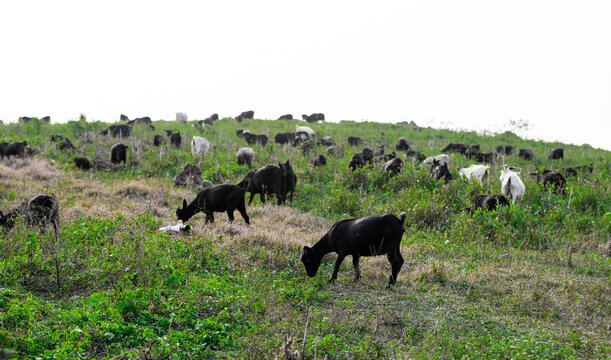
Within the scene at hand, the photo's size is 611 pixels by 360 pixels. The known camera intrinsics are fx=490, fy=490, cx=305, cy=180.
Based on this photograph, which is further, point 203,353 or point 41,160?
point 41,160

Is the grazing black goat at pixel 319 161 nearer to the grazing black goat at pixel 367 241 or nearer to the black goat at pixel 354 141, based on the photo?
the black goat at pixel 354 141

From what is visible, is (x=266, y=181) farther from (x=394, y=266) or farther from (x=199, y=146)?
(x=199, y=146)

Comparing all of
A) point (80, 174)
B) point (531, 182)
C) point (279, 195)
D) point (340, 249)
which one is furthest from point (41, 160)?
point (531, 182)

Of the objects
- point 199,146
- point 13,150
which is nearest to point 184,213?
point 13,150

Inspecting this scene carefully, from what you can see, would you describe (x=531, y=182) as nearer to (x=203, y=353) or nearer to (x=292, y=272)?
(x=292, y=272)

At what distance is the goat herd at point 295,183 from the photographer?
8.05 meters

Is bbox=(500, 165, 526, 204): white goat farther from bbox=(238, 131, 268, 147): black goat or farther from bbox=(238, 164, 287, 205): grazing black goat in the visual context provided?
bbox=(238, 131, 268, 147): black goat

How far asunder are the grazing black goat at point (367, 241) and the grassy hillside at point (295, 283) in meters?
0.30

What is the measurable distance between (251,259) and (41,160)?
47.1 ft

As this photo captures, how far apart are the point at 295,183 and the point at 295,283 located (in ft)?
28.1

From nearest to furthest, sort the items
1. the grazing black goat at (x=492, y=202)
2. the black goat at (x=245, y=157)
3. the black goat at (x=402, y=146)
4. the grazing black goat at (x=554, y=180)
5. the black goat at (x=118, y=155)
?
the grazing black goat at (x=492, y=202), the grazing black goat at (x=554, y=180), the black goat at (x=118, y=155), the black goat at (x=245, y=157), the black goat at (x=402, y=146)

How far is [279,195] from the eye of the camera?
15125mm

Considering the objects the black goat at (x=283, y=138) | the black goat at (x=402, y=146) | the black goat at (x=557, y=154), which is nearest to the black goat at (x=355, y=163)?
the black goat at (x=402, y=146)

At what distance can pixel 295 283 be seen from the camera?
25.0 feet
